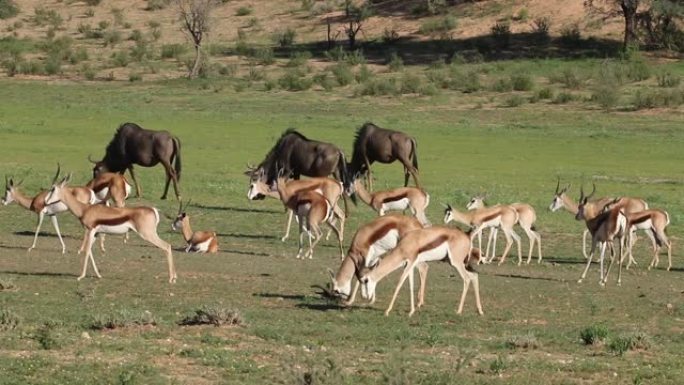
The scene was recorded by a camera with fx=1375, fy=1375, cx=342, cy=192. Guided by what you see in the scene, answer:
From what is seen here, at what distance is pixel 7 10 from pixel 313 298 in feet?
206

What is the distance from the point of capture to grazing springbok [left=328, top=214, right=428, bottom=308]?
14.8m

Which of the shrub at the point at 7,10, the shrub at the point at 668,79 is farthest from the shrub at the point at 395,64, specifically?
the shrub at the point at 7,10

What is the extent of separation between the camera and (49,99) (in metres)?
49.2

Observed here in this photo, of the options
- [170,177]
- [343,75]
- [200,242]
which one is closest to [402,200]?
[200,242]

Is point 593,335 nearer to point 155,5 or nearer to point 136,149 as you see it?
point 136,149

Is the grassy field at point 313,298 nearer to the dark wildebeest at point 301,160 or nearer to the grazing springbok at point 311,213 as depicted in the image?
the grazing springbok at point 311,213

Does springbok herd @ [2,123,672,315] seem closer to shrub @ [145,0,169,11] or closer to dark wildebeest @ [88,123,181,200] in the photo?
dark wildebeest @ [88,123,181,200]

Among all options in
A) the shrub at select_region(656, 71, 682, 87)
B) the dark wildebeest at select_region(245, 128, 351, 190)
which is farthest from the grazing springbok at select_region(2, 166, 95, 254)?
the shrub at select_region(656, 71, 682, 87)

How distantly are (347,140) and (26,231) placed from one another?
17713 mm

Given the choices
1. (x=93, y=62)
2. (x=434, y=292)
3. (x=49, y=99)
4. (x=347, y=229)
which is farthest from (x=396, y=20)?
(x=434, y=292)

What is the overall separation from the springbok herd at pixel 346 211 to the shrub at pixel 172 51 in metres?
33.1

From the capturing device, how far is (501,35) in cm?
6312

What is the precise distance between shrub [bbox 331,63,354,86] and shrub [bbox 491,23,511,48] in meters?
9.51

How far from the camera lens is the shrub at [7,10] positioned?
7438 cm
